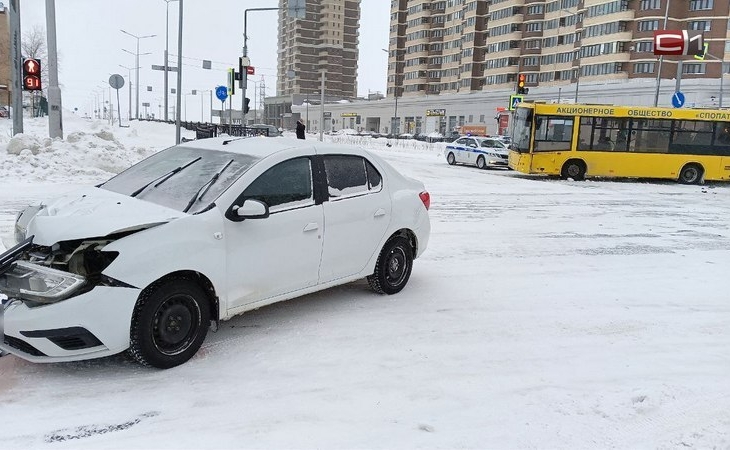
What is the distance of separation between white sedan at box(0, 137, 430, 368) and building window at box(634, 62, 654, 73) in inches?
2807

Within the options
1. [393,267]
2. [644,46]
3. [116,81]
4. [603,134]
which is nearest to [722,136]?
[603,134]

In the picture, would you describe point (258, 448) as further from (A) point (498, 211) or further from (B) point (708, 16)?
(B) point (708, 16)

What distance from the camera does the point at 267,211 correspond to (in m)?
4.90

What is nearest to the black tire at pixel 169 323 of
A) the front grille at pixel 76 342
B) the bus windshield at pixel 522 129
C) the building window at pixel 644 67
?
the front grille at pixel 76 342

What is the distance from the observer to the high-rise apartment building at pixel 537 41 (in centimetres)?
6769

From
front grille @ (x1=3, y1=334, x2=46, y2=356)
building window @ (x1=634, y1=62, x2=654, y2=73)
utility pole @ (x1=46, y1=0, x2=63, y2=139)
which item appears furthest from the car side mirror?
building window @ (x1=634, y1=62, x2=654, y2=73)

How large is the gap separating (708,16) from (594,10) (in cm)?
1257

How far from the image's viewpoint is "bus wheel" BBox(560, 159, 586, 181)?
23875mm

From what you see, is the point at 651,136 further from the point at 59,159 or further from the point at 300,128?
the point at 59,159

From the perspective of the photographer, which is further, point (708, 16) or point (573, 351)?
point (708, 16)

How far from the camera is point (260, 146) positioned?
18.7 ft

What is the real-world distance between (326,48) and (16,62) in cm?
14218

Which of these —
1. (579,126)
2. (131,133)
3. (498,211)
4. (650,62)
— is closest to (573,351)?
(498,211)

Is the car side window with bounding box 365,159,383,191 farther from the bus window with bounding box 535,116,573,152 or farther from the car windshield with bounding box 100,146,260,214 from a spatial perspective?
the bus window with bounding box 535,116,573,152
